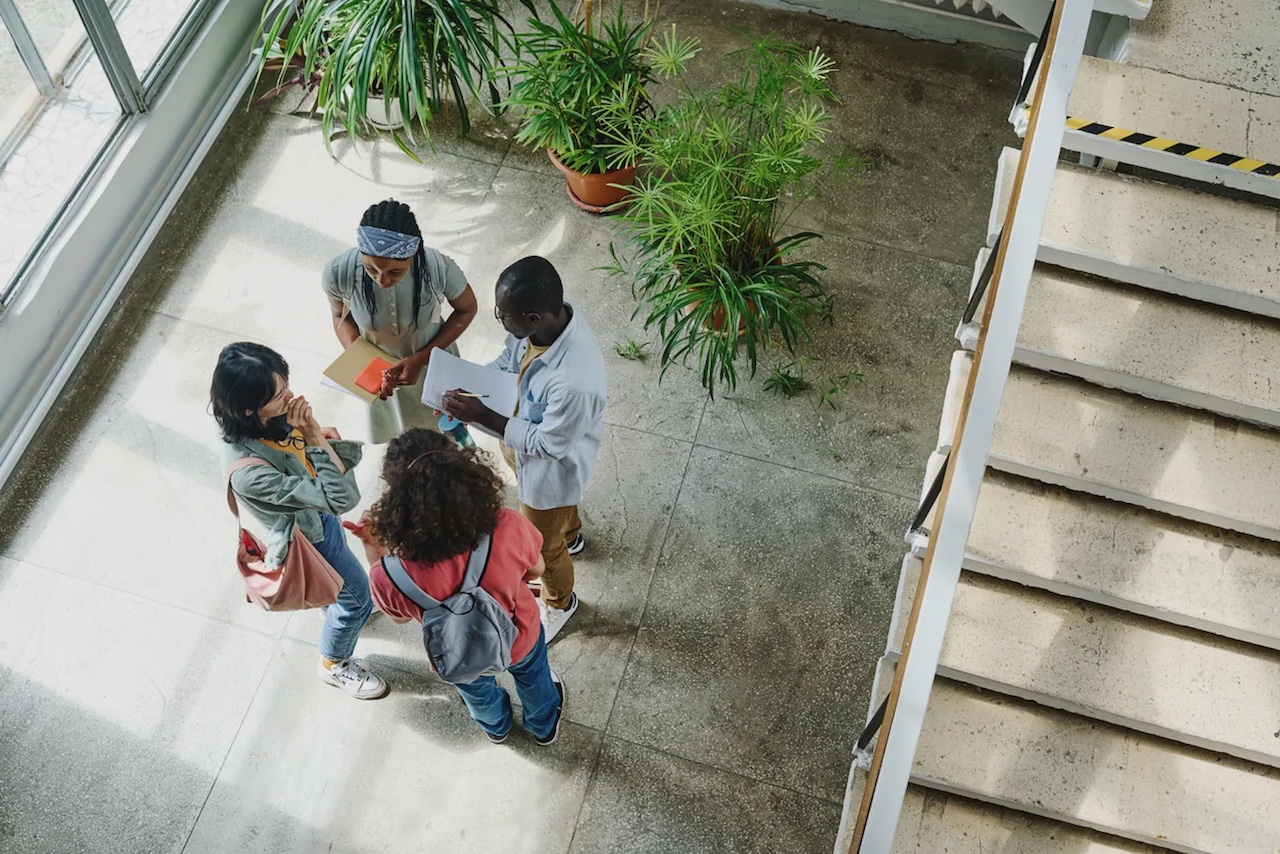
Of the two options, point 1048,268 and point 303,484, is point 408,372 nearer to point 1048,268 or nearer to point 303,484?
point 303,484

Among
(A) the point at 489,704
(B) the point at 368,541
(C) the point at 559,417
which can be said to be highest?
(C) the point at 559,417

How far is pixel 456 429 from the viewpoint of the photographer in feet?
12.9

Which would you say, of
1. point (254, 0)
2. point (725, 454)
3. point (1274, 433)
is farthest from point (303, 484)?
point (254, 0)

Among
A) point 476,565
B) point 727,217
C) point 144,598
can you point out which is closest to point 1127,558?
point 727,217

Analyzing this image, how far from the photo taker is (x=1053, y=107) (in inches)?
115

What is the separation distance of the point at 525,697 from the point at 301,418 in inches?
46.2

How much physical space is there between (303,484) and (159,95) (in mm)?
2759

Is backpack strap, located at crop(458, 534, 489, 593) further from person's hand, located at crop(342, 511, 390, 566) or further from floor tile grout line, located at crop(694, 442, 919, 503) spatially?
floor tile grout line, located at crop(694, 442, 919, 503)

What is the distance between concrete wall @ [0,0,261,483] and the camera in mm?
4719

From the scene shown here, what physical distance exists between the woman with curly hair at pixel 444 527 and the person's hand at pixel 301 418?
309mm

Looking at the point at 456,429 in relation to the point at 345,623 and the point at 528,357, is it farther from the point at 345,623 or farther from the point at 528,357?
the point at 345,623

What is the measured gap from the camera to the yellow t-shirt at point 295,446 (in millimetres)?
3359

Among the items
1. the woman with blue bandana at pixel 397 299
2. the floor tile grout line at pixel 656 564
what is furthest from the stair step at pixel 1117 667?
the woman with blue bandana at pixel 397 299

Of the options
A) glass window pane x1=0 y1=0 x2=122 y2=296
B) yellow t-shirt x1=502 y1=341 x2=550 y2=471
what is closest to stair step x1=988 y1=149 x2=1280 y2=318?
yellow t-shirt x1=502 y1=341 x2=550 y2=471
